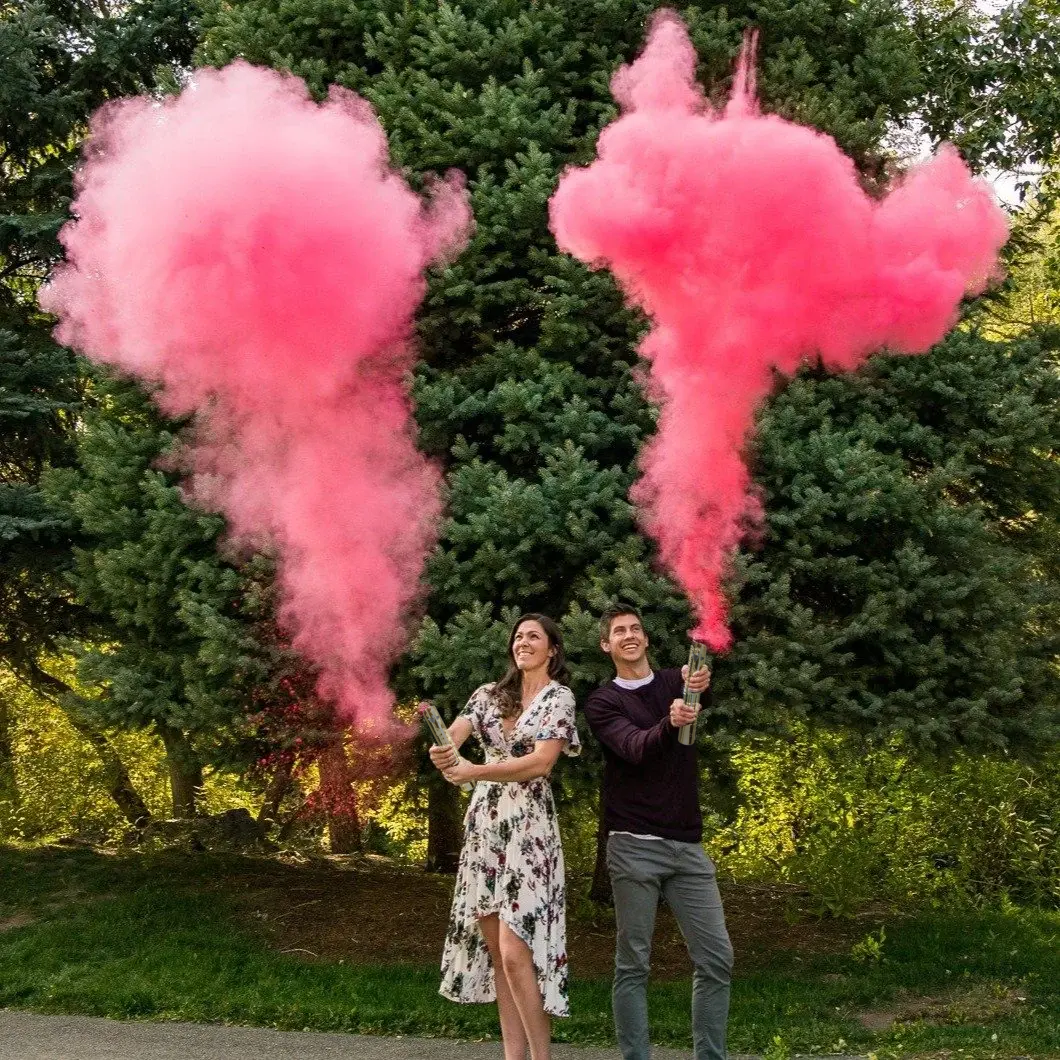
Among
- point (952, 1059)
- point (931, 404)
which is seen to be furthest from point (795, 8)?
point (952, 1059)

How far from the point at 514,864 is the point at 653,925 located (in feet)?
1.89

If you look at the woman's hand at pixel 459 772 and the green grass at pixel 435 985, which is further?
the green grass at pixel 435 985

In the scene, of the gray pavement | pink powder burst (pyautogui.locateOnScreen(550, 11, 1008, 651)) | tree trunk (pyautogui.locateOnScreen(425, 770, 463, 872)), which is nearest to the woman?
the gray pavement

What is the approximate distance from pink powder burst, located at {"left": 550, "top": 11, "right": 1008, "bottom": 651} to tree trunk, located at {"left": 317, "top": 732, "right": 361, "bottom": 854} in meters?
2.39

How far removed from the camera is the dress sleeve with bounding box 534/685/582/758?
489 centimetres

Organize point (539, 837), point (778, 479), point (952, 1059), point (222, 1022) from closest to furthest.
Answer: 1. point (539, 837)
2. point (952, 1059)
3. point (222, 1022)
4. point (778, 479)

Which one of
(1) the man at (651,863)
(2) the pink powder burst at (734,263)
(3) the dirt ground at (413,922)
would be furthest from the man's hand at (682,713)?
(3) the dirt ground at (413,922)

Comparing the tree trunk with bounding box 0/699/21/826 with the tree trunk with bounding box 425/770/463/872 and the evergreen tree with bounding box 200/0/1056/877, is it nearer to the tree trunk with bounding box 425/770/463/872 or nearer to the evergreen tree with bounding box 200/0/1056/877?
the tree trunk with bounding box 425/770/463/872

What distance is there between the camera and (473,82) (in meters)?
7.65

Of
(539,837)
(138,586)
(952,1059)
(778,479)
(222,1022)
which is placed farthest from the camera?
(138,586)

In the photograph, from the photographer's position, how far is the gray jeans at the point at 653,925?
4.68 m

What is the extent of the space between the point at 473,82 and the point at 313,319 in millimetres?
1828

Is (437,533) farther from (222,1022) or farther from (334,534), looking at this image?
(222,1022)

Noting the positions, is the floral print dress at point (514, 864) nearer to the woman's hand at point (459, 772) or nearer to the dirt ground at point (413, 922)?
the woman's hand at point (459, 772)
